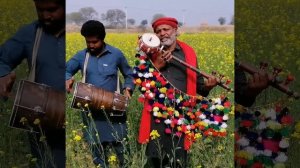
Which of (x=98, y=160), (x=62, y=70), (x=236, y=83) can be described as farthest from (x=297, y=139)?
(x=62, y=70)

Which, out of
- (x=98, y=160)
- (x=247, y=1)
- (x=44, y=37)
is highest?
(x=247, y=1)

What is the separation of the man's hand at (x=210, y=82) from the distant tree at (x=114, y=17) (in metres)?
0.69

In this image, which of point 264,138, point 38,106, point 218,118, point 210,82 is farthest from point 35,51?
point 264,138

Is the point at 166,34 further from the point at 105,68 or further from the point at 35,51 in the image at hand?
the point at 35,51

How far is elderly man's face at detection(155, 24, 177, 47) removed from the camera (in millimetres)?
3947

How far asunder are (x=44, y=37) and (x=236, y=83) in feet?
4.40

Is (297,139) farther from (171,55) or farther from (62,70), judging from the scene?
(62,70)

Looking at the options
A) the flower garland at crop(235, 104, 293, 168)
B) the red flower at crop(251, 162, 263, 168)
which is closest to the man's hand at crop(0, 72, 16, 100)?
the flower garland at crop(235, 104, 293, 168)

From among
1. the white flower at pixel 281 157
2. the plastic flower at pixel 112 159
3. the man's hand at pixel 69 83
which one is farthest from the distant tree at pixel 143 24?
the white flower at pixel 281 157

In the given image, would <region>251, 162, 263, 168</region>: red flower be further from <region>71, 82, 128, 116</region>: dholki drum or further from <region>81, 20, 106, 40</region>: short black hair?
<region>81, 20, 106, 40</region>: short black hair

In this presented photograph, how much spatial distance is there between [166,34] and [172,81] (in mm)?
319

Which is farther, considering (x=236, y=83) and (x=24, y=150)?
(x=24, y=150)

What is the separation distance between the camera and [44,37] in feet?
13.1

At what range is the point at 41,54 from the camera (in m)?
3.98
